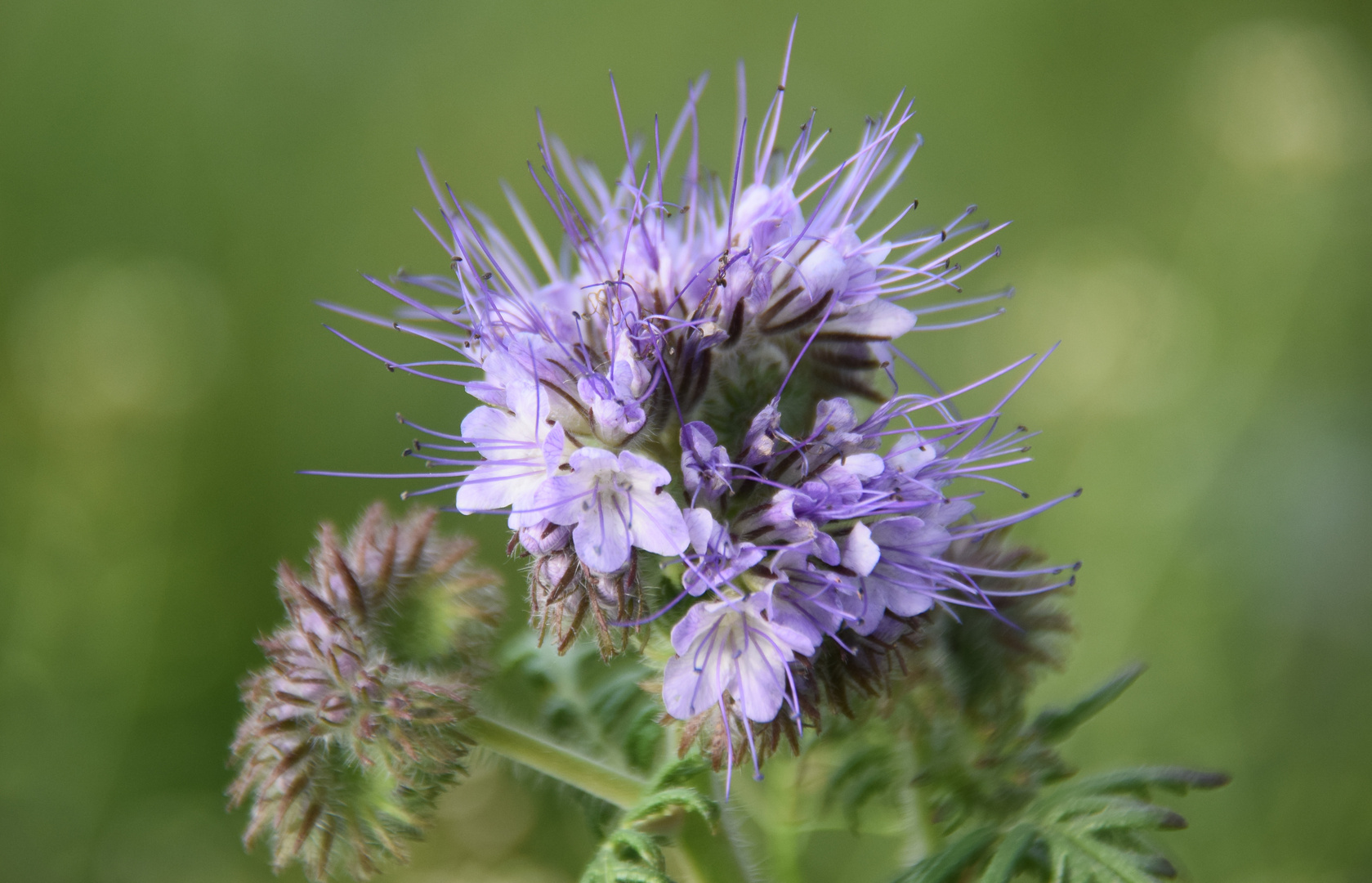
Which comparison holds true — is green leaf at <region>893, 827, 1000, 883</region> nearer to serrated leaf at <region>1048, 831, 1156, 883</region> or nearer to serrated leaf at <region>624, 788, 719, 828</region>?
serrated leaf at <region>1048, 831, 1156, 883</region>

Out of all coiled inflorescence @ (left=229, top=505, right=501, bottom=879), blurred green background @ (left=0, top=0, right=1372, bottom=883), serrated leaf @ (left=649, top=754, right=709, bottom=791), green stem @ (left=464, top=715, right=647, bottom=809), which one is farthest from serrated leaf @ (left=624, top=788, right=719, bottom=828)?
blurred green background @ (left=0, top=0, right=1372, bottom=883)

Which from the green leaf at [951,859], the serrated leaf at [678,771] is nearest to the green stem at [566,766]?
the serrated leaf at [678,771]

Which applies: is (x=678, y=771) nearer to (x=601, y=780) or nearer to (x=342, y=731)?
(x=601, y=780)

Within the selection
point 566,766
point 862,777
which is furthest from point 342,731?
point 862,777

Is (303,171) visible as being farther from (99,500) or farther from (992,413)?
(992,413)

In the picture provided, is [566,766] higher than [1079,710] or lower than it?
lower

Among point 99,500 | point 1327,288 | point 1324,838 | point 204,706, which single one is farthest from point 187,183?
point 1324,838
